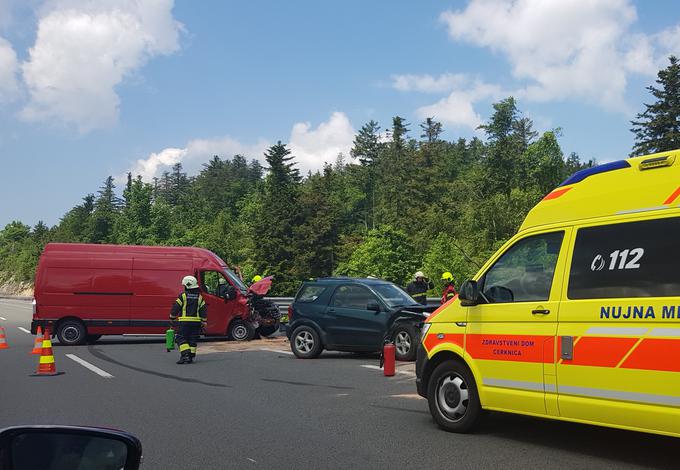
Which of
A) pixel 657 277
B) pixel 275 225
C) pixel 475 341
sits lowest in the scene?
pixel 475 341

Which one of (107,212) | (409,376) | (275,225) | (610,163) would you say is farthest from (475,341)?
(107,212)

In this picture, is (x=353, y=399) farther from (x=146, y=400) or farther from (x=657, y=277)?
(x=657, y=277)

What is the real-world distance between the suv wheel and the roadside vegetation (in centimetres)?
2777

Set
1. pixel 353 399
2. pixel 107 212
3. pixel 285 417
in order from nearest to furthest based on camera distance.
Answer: pixel 285 417 → pixel 353 399 → pixel 107 212

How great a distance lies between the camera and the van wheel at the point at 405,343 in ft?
41.7

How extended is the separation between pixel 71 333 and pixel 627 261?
16.2 metres

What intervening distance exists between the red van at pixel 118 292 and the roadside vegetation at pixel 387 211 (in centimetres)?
2470

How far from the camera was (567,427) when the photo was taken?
6.89 meters

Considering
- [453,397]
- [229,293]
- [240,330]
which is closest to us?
[453,397]

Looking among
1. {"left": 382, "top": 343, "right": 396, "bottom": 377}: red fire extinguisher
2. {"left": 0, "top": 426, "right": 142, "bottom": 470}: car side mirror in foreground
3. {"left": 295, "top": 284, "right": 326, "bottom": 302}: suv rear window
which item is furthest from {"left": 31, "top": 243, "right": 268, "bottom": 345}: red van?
{"left": 0, "top": 426, "right": 142, "bottom": 470}: car side mirror in foreground

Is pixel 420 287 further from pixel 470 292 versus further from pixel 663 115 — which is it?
pixel 663 115

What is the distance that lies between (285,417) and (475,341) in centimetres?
260

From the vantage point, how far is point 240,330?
1844 centimetres

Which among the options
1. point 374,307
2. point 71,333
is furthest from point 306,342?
point 71,333
